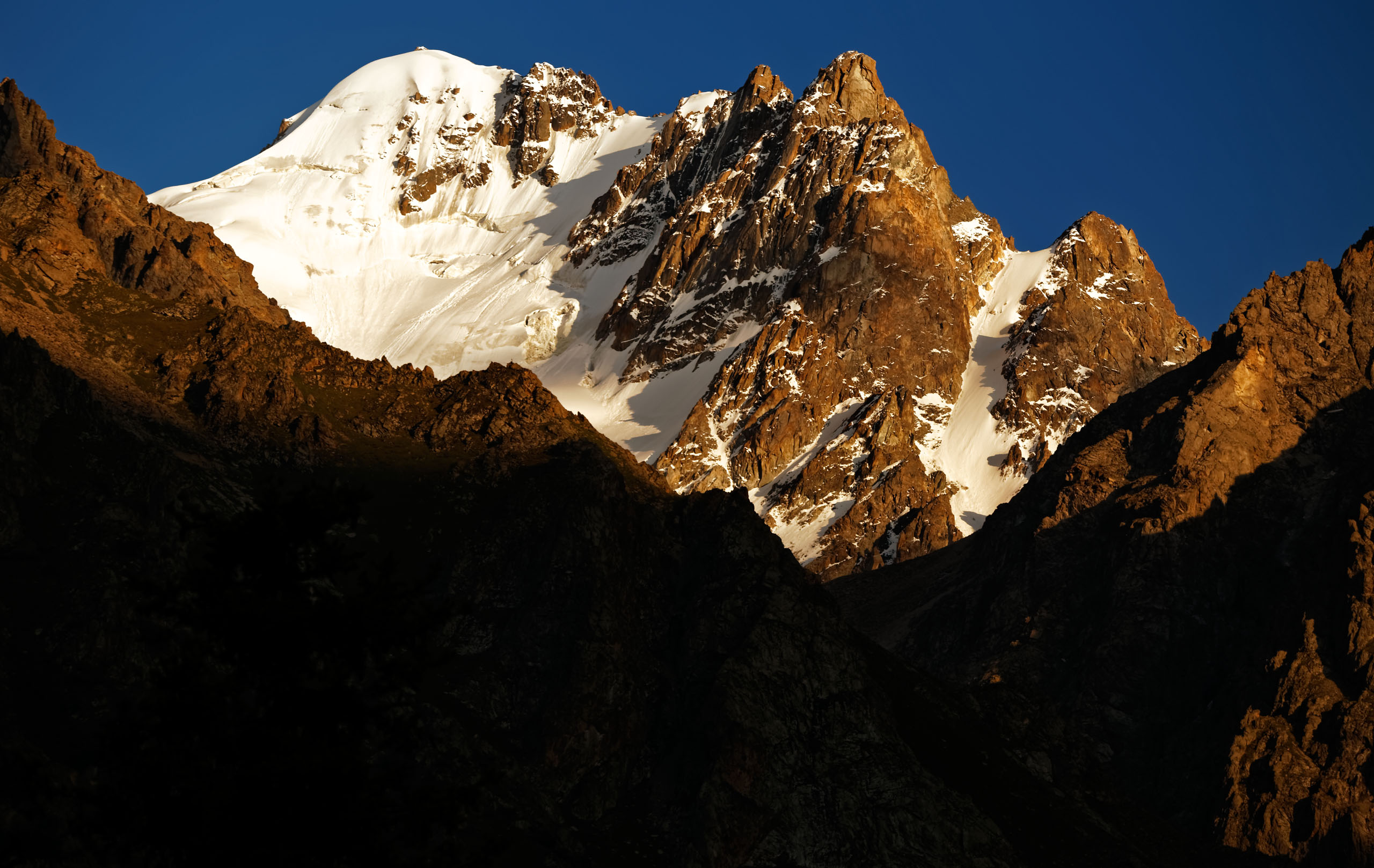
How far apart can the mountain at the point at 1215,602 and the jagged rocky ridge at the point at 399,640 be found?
1937cm

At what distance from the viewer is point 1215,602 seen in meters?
164

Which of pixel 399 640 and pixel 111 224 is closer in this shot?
pixel 399 640

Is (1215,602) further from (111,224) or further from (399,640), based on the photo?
(399,640)

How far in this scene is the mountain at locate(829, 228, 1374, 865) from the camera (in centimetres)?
12950

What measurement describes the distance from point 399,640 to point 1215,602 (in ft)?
454

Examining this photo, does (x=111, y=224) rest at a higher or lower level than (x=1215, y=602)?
higher

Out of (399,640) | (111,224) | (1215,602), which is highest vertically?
(111,224)

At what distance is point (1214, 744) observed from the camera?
143 meters

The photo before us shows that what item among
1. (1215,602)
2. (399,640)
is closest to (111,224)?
(1215,602)

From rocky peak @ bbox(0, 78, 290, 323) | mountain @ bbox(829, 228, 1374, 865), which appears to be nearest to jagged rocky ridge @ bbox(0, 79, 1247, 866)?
rocky peak @ bbox(0, 78, 290, 323)

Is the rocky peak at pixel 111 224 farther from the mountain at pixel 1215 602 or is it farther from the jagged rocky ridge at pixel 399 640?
the mountain at pixel 1215 602

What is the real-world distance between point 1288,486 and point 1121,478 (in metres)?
18.5

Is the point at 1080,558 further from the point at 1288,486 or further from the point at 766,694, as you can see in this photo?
the point at 766,694

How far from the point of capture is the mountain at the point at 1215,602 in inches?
5098
